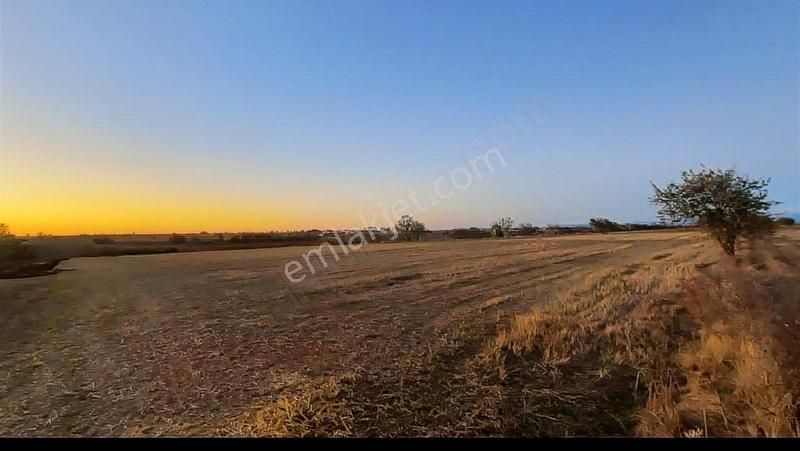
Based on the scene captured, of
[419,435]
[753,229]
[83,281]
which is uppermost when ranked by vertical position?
[753,229]

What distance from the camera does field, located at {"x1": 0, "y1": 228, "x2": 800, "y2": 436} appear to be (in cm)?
299

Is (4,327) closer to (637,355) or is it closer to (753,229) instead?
(637,355)

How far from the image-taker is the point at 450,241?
1064 cm

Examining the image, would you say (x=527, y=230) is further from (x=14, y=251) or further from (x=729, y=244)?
(x=14, y=251)

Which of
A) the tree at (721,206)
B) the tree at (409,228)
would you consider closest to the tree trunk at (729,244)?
the tree at (721,206)

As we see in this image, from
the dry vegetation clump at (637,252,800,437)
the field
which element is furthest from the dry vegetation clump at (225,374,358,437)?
the dry vegetation clump at (637,252,800,437)

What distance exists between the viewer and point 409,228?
9.14 meters

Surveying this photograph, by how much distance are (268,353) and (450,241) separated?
6.55 m

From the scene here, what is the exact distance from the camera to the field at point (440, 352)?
9.81 feet

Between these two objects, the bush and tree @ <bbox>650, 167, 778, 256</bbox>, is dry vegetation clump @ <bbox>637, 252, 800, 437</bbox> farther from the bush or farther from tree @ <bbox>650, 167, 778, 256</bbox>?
the bush

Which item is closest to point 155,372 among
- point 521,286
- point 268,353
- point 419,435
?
point 268,353

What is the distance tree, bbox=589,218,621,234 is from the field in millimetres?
298

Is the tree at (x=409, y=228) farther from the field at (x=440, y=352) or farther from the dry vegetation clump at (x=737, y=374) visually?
the dry vegetation clump at (x=737, y=374)

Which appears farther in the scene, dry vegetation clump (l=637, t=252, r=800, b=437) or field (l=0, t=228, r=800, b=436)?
field (l=0, t=228, r=800, b=436)
